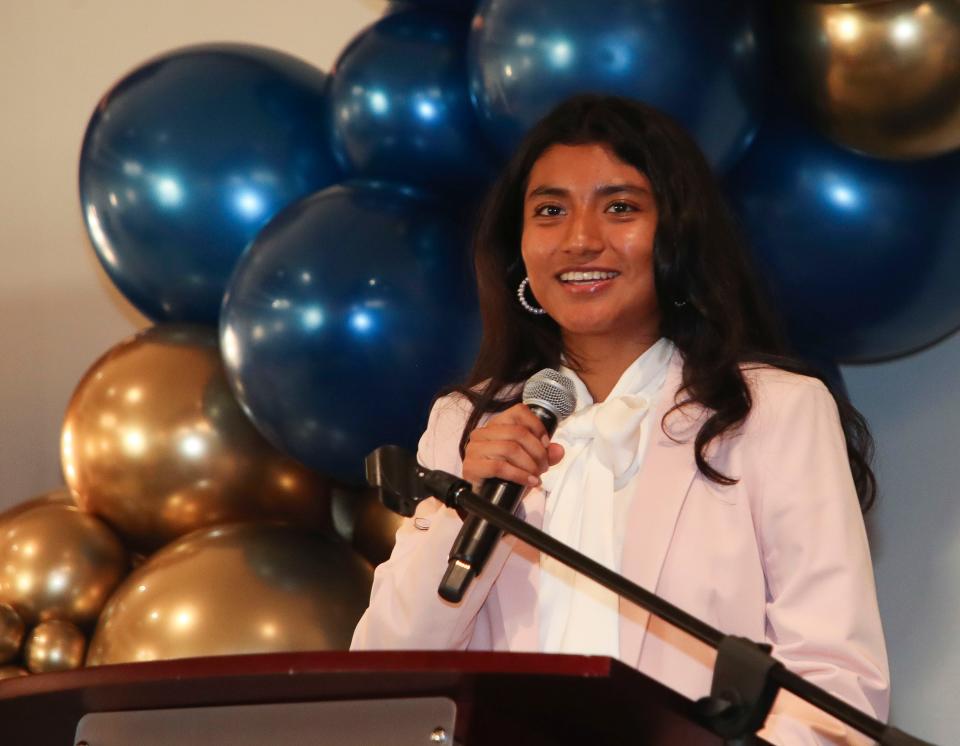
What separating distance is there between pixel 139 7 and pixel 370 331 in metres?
1.70

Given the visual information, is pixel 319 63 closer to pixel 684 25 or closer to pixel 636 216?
pixel 684 25

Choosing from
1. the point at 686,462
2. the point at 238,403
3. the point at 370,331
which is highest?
the point at 686,462

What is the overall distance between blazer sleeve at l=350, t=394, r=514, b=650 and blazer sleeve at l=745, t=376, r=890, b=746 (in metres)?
0.30

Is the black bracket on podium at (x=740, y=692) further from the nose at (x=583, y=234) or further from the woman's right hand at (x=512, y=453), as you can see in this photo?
the nose at (x=583, y=234)

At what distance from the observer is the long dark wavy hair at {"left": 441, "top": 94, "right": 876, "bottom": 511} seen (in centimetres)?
175

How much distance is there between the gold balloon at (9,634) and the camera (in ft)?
8.39

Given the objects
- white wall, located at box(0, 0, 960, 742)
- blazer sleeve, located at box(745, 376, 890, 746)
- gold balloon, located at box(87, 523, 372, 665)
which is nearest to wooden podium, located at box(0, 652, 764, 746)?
blazer sleeve, located at box(745, 376, 890, 746)

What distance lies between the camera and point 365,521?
2.69m

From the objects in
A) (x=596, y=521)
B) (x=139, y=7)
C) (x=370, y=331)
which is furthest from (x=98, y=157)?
(x=596, y=521)

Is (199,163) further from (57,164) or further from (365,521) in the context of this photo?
(57,164)

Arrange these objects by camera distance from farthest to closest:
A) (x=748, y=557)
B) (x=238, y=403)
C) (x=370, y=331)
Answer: (x=238, y=403), (x=370, y=331), (x=748, y=557)

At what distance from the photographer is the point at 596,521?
5.44 feet

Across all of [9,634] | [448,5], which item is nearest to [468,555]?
[448,5]

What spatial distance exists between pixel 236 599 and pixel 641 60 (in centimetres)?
106
